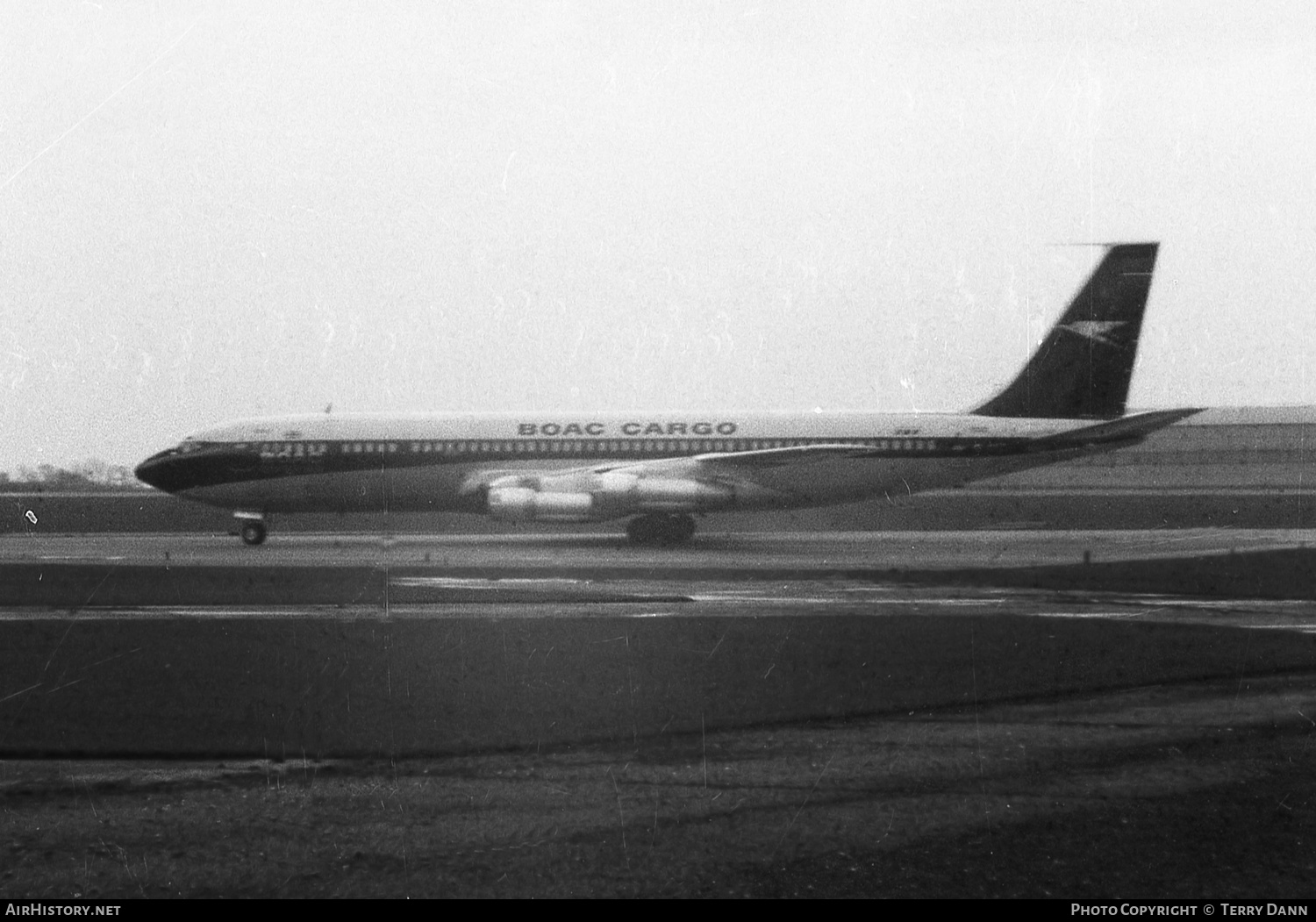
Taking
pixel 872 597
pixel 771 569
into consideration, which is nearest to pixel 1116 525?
pixel 771 569

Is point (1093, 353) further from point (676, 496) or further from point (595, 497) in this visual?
point (595, 497)

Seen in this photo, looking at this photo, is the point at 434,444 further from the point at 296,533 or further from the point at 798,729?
the point at 798,729

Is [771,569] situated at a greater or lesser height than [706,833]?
lesser

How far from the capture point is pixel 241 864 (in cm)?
609

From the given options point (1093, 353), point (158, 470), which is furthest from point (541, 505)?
point (1093, 353)

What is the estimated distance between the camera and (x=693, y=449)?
3291 cm

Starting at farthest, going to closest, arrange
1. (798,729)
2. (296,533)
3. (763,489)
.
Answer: (296,533) < (763,489) < (798,729)

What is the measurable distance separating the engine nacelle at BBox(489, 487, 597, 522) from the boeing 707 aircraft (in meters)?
0.62

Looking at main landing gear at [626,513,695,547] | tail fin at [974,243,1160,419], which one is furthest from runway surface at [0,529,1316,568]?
tail fin at [974,243,1160,419]

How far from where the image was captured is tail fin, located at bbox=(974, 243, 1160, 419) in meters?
33.8

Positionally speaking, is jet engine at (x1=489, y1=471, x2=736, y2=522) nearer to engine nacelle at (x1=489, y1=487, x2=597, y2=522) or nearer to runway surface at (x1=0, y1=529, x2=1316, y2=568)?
engine nacelle at (x1=489, y1=487, x2=597, y2=522)

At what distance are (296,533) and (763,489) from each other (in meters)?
13.8
